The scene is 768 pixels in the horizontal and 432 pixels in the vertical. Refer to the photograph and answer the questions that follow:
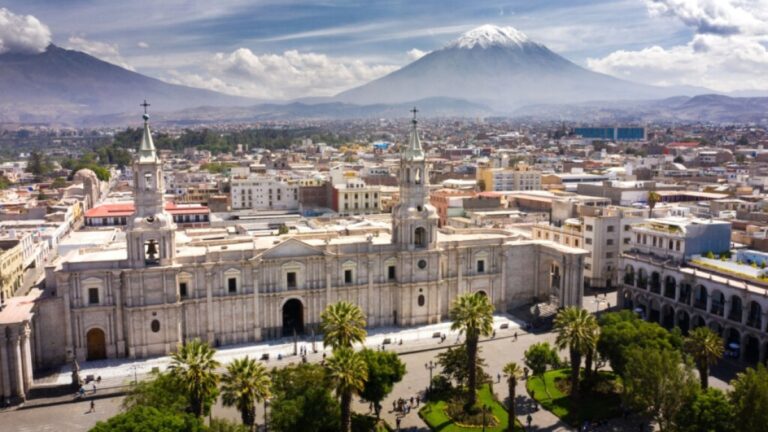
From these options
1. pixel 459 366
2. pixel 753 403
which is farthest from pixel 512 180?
pixel 753 403

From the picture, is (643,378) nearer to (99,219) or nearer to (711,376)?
(711,376)

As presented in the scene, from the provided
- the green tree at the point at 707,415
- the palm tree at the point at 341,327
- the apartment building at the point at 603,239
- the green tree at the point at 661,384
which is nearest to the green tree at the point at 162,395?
the palm tree at the point at 341,327

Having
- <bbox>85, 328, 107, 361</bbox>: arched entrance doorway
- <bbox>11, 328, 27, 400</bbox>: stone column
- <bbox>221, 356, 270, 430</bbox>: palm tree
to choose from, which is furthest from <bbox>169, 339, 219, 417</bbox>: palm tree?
<bbox>85, 328, 107, 361</bbox>: arched entrance doorway

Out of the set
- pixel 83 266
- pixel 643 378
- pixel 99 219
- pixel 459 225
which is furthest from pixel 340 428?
pixel 99 219

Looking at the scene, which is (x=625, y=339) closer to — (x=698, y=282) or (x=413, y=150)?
(x=698, y=282)

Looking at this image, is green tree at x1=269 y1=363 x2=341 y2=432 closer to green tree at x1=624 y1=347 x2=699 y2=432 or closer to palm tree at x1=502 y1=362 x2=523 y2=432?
palm tree at x1=502 y1=362 x2=523 y2=432

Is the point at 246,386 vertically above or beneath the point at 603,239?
beneath
